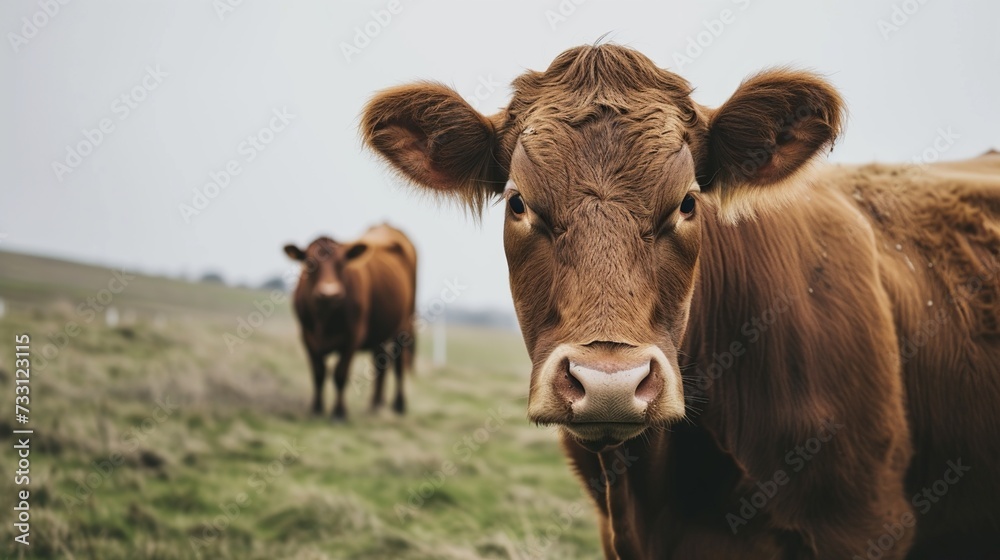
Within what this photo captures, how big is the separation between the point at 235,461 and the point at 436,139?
5976 millimetres

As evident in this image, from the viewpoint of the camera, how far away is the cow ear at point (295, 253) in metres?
11.7

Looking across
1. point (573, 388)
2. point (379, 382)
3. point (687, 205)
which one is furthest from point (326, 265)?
point (573, 388)

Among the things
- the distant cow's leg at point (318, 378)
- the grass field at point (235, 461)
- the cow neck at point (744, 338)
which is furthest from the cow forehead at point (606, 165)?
the distant cow's leg at point (318, 378)

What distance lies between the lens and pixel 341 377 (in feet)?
39.2

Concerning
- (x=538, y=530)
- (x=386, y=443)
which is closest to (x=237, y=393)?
(x=386, y=443)

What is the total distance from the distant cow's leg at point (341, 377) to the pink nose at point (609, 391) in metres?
9.47

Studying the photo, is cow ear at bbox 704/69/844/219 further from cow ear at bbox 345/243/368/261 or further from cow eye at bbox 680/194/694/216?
cow ear at bbox 345/243/368/261

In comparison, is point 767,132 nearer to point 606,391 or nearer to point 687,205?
point 687,205

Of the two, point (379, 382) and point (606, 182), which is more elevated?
point (606, 182)

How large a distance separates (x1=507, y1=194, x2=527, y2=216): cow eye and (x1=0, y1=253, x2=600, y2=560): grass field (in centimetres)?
348

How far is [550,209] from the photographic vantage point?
2.67m

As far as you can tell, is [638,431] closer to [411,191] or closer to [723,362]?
[723,362]

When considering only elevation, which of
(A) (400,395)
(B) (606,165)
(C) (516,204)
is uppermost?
(B) (606,165)

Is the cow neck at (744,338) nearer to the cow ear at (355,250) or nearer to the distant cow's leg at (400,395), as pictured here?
the cow ear at (355,250)
